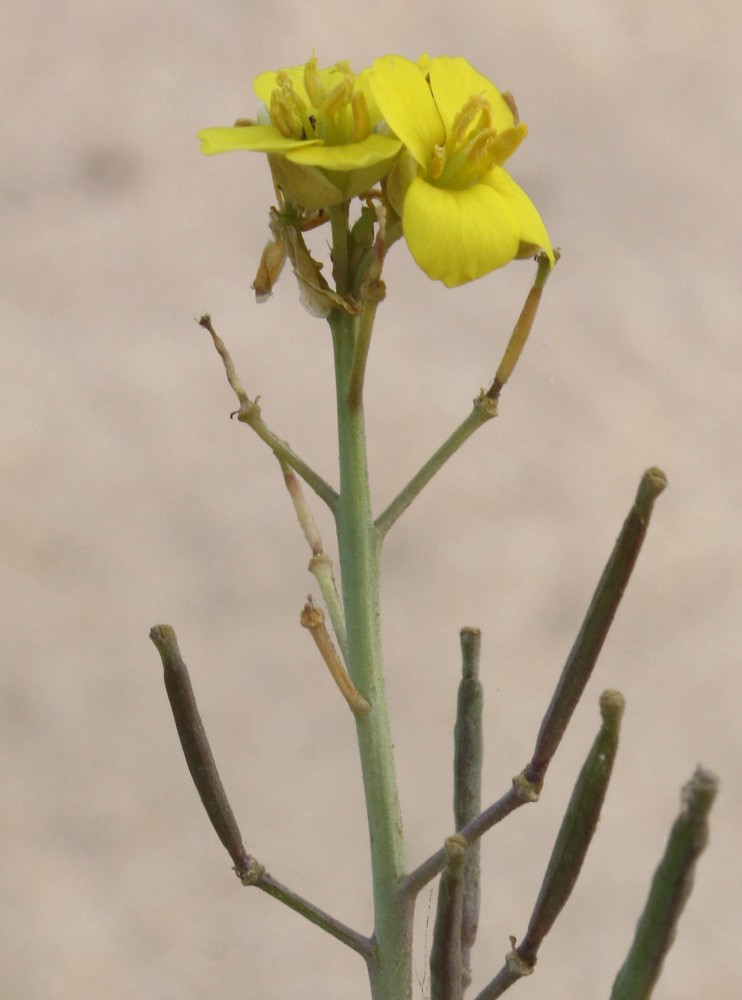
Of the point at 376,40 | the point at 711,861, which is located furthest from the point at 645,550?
the point at 376,40

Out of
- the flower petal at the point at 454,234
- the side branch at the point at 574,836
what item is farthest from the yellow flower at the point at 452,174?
the side branch at the point at 574,836

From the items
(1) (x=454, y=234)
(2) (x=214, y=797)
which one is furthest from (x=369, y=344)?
(2) (x=214, y=797)

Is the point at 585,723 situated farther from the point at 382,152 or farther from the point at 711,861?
the point at 382,152

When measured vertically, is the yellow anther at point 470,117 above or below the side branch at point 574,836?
above

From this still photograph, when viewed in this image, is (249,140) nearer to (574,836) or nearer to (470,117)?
(470,117)

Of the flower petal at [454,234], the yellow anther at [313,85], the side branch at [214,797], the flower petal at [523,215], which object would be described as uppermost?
the yellow anther at [313,85]

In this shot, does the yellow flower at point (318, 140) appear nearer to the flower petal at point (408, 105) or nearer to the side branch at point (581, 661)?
the flower petal at point (408, 105)

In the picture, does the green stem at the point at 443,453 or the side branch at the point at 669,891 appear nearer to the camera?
the side branch at the point at 669,891

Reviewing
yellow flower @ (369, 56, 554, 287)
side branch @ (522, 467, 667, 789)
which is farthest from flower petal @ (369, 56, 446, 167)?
side branch @ (522, 467, 667, 789)

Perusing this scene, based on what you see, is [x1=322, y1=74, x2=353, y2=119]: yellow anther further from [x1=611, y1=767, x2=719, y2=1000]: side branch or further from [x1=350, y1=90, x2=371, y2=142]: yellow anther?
[x1=611, y1=767, x2=719, y2=1000]: side branch
